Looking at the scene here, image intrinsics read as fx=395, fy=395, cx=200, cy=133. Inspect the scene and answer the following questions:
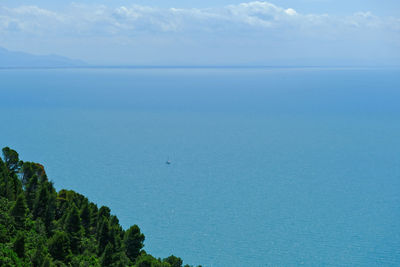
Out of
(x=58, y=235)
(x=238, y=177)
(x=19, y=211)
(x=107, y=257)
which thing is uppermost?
(x=238, y=177)

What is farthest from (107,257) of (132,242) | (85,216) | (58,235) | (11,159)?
(11,159)

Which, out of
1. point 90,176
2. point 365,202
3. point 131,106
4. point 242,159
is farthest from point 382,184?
point 131,106

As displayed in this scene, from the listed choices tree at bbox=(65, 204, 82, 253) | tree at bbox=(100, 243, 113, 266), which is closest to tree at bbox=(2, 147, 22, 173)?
tree at bbox=(65, 204, 82, 253)

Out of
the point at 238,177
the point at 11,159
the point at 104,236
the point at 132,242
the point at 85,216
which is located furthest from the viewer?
the point at 238,177

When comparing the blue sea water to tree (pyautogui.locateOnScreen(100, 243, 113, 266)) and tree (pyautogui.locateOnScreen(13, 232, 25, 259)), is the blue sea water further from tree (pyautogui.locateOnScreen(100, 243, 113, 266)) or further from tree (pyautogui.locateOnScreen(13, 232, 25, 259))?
tree (pyautogui.locateOnScreen(13, 232, 25, 259))

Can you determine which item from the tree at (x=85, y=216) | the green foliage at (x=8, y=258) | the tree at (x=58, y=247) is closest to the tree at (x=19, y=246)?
the green foliage at (x=8, y=258)

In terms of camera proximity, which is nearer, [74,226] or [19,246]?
[19,246]

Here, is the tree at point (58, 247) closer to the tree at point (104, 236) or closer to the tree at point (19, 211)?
the tree at point (104, 236)

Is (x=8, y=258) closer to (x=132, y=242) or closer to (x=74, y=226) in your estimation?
(x=74, y=226)
